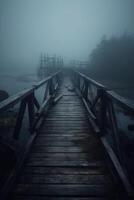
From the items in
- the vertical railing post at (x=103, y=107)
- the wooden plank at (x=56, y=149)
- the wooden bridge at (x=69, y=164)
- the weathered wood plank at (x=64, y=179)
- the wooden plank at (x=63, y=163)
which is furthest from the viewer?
the vertical railing post at (x=103, y=107)

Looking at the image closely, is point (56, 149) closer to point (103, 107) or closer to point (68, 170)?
point (68, 170)

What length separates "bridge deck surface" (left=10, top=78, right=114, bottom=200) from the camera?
3.02m

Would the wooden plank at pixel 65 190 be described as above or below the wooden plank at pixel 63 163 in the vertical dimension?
below

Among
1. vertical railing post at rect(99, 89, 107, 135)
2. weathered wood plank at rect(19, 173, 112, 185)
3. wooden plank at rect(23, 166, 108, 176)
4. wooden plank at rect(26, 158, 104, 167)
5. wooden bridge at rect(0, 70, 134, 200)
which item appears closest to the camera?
wooden bridge at rect(0, 70, 134, 200)

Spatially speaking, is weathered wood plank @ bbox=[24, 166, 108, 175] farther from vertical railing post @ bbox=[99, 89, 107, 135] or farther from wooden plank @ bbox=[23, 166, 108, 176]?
vertical railing post @ bbox=[99, 89, 107, 135]

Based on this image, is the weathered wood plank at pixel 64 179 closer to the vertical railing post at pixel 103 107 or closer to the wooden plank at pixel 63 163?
the wooden plank at pixel 63 163

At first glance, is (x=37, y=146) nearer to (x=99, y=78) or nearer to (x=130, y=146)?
(x=130, y=146)

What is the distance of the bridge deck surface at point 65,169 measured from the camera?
3020mm

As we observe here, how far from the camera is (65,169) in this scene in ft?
11.8

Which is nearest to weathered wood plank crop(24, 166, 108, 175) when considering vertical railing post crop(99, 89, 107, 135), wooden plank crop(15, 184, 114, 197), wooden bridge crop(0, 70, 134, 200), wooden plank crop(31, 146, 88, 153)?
wooden bridge crop(0, 70, 134, 200)

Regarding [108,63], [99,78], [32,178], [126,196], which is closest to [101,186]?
[126,196]

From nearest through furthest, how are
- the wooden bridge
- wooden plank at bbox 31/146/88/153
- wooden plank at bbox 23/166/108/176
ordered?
the wooden bridge < wooden plank at bbox 23/166/108/176 < wooden plank at bbox 31/146/88/153

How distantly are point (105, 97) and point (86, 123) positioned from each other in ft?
6.39

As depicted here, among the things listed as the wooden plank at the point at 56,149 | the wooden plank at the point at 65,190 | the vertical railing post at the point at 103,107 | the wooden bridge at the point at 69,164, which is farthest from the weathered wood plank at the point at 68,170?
the vertical railing post at the point at 103,107
